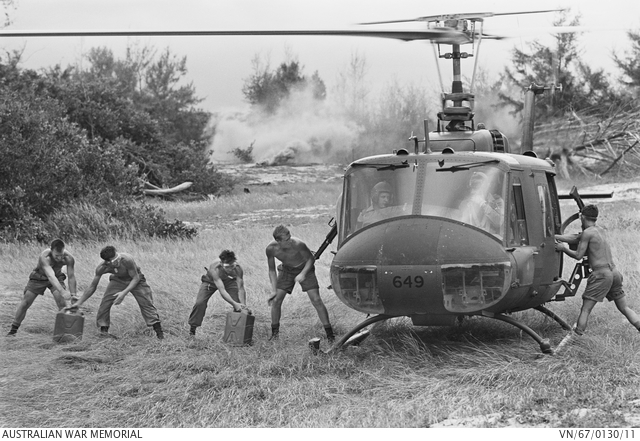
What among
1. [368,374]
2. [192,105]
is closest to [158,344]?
A: [368,374]

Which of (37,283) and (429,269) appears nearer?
(429,269)

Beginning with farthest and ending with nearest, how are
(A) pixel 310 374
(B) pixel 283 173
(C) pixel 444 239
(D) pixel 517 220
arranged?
(B) pixel 283 173, (D) pixel 517 220, (A) pixel 310 374, (C) pixel 444 239

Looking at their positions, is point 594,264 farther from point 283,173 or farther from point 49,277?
point 283,173

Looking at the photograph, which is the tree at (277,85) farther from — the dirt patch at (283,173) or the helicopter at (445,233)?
the helicopter at (445,233)

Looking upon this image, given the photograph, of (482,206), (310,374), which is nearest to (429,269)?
(482,206)

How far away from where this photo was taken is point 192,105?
4831cm

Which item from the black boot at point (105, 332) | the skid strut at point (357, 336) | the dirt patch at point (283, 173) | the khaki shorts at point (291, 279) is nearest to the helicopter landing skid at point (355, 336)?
the skid strut at point (357, 336)

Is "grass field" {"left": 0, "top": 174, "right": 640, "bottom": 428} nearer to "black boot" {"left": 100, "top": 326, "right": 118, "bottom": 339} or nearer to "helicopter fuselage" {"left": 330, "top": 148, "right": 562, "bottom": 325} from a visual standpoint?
"black boot" {"left": 100, "top": 326, "right": 118, "bottom": 339}

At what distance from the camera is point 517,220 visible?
9891 millimetres

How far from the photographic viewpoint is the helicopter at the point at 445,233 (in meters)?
9.05

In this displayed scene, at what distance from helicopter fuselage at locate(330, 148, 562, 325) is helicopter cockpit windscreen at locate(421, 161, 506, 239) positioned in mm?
10

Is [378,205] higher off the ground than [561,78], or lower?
lower

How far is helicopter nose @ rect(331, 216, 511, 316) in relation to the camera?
9.01m

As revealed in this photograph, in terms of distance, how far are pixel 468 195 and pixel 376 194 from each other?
3.24ft
